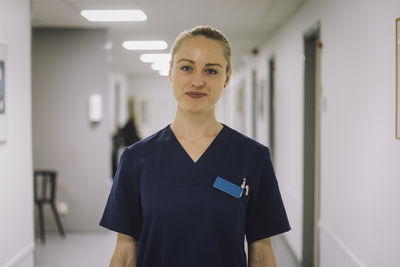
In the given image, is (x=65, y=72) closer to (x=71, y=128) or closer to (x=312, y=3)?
(x=71, y=128)

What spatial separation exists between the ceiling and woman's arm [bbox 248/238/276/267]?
2646mm

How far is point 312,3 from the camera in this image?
3139mm

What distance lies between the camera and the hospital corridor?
3.54 ft

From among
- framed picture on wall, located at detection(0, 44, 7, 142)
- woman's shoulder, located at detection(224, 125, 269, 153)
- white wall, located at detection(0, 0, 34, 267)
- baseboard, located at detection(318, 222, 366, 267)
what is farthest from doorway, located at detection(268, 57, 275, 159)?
woman's shoulder, located at detection(224, 125, 269, 153)

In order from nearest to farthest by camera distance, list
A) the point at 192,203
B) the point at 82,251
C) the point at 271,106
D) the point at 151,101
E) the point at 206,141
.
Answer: the point at 192,203 → the point at 206,141 → the point at 82,251 → the point at 271,106 → the point at 151,101

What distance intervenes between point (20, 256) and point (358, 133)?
6.93 feet

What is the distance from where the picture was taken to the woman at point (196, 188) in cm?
105

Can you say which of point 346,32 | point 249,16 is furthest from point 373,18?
point 249,16

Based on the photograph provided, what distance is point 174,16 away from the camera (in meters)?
3.98

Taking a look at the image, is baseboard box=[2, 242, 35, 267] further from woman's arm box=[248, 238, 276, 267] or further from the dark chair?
woman's arm box=[248, 238, 276, 267]

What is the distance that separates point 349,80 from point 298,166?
1.55 metres

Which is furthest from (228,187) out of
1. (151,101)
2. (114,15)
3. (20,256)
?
(151,101)

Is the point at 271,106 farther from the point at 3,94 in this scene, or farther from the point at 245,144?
the point at 245,144

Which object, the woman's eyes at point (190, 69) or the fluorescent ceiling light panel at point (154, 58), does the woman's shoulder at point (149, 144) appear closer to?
the woman's eyes at point (190, 69)
